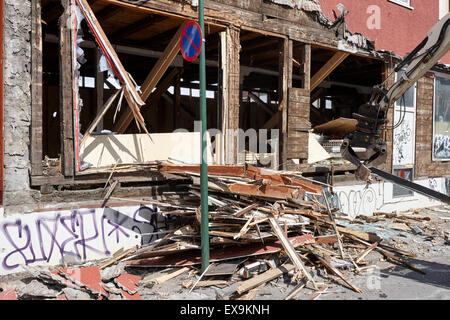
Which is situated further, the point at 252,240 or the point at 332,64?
the point at 332,64

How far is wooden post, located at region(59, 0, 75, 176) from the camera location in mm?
6391

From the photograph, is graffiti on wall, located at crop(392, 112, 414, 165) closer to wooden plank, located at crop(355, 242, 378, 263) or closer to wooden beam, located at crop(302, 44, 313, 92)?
wooden beam, located at crop(302, 44, 313, 92)

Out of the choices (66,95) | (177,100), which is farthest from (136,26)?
(177,100)

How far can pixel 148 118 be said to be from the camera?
42.3 ft

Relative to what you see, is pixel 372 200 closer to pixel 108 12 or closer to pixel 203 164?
pixel 203 164

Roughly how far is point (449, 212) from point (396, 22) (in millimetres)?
6510

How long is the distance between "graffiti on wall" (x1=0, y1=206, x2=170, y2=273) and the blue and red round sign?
9.73 feet

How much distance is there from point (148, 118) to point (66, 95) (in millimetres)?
6446

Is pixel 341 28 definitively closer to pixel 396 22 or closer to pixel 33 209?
pixel 396 22

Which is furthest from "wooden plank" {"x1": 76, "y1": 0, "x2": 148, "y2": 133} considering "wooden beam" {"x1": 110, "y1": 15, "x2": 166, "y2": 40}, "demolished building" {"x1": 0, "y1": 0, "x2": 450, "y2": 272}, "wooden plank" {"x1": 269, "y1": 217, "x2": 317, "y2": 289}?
"wooden plank" {"x1": 269, "y1": 217, "x2": 317, "y2": 289}

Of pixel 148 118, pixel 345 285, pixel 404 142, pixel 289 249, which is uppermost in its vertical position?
pixel 148 118

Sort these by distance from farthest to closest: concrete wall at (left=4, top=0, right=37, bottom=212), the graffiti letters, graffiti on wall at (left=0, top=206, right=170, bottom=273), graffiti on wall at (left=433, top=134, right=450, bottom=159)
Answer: graffiti on wall at (left=433, top=134, right=450, bottom=159), the graffiti letters, concrete wall at (left=4, top=0, right=37, bottom=212), graffiti on wall at (left=0, top=206, right=170, bottom=273)

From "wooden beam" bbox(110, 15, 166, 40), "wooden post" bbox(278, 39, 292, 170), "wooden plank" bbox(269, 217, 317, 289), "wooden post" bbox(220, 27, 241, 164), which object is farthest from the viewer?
"wooden post" bbox(278, 39, 292, 170)

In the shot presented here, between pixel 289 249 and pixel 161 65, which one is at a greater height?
pixel 161 65
